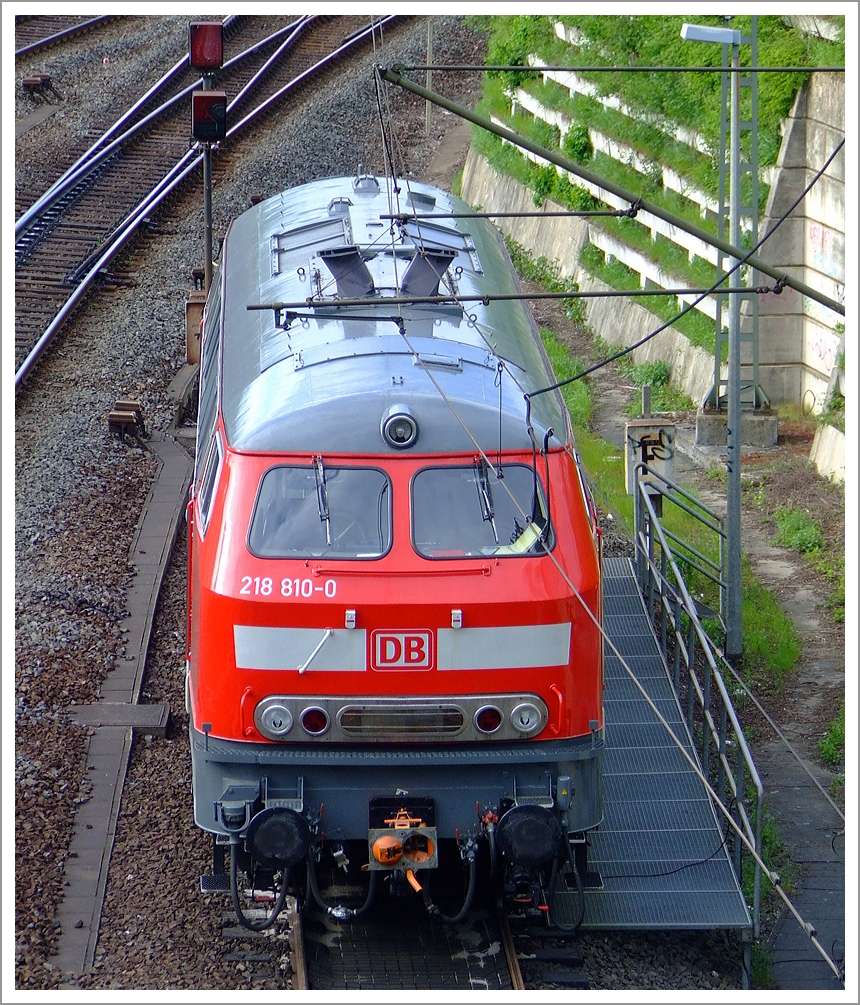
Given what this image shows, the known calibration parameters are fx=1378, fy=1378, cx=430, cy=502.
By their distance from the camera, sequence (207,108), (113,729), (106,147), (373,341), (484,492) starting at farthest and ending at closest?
1. (106,147)
2. (207,108)
3. (113,729)
4. (373,341)
5. (484,492)

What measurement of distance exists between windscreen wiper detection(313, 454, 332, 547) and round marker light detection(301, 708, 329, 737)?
86cm

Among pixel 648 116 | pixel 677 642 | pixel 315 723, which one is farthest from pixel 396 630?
pixel 648 116

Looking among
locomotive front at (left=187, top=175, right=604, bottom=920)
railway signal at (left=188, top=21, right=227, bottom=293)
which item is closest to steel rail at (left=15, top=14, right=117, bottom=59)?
railway signal at (left=188, top=21, right=227, bottom=293)

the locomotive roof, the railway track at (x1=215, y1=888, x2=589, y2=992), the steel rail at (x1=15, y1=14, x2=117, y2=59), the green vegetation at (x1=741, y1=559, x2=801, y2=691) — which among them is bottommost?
the railway track at (x1=215, y1=888, x2=589, y2=992)

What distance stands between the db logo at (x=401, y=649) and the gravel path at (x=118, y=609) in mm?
1797

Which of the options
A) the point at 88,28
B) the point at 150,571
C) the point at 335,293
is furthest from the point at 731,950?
the point at 88,28

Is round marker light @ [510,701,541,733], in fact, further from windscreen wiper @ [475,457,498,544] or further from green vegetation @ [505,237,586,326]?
green vegetation @ [505,237,586,326]

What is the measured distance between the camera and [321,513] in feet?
23.2

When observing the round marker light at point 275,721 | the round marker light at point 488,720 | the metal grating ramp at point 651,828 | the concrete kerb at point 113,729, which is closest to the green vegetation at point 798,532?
the metal grating ramp at point 651,828

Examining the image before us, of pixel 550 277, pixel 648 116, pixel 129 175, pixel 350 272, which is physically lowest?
pixel 350 272

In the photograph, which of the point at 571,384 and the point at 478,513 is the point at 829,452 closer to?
the point at 571,384

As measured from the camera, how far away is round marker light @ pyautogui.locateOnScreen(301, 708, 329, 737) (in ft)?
22.6

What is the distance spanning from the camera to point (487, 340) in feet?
26.6

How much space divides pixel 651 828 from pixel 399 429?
10.3ft
